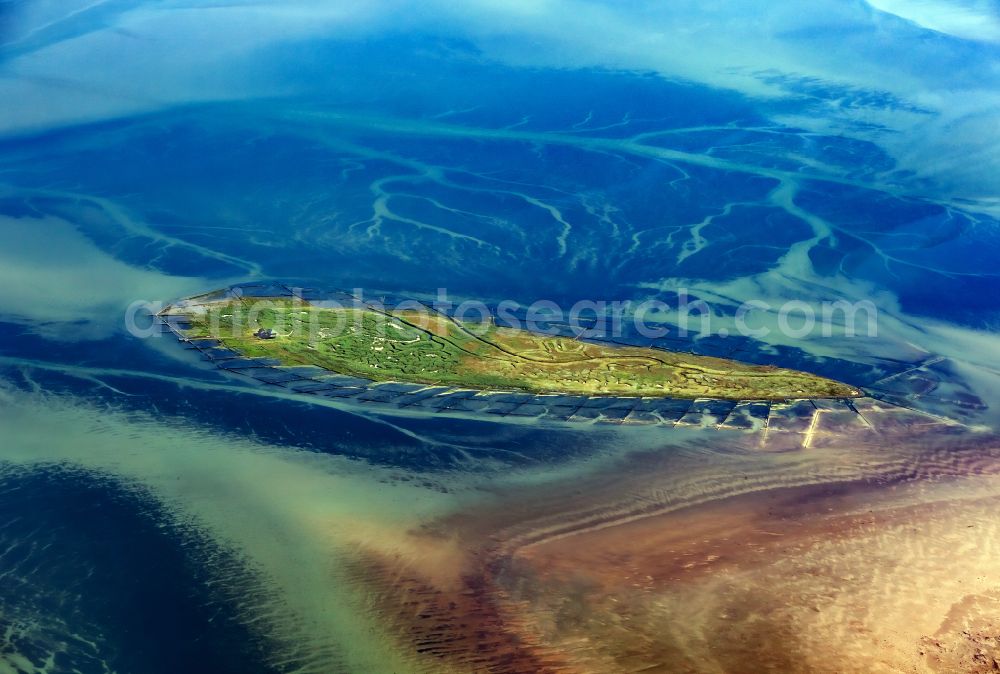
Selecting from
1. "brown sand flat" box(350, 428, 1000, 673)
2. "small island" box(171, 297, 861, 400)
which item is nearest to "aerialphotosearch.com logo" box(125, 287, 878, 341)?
"small island" box(171, 297, 861, 400)

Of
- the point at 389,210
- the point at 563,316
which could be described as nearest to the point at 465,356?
the point at 563,316

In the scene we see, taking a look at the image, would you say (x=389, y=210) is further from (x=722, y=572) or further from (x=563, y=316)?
(x=722, y=572)

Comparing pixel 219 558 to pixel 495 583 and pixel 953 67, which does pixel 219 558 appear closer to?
pixel 495 583

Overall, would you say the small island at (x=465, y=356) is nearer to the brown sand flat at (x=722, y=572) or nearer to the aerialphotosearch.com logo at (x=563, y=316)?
the aerialphotosearch.com logo at (x=563, y=316)

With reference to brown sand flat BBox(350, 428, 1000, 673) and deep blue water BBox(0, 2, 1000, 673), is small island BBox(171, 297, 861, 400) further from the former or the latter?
brown sand flat BBox(350, 428, 1000, 673)

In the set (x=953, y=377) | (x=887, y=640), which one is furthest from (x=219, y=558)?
(x=953, y=377)

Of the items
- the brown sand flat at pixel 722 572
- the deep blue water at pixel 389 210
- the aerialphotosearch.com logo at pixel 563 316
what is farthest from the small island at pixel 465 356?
the brown sand flat at pixel 722 572
